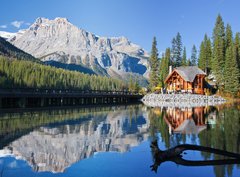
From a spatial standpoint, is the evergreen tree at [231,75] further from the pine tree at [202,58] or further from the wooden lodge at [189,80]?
the pine tree at [202,58]

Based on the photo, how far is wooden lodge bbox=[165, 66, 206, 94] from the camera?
70375mm

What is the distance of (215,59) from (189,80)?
37.7ft

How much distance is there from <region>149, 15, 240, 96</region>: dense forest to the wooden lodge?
18.3ft

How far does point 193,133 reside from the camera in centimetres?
1970

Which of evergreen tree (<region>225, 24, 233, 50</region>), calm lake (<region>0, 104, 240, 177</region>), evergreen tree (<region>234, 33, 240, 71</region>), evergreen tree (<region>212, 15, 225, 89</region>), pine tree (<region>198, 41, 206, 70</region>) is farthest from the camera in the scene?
pine tree (<region>198, 41, 206, 70</region>)

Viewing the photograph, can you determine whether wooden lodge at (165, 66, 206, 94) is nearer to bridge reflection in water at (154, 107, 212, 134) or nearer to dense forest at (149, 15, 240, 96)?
dense forest at (149, 15, 240, 96)

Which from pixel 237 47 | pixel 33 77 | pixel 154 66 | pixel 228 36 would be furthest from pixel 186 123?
pixel 228 36

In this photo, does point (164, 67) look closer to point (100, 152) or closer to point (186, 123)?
point (186, 123)

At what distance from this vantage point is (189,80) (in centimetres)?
6969

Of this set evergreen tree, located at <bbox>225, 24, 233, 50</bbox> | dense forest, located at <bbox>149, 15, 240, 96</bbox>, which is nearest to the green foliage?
dense forest, located at <bbox>149, 15, 240, 96</bbox>

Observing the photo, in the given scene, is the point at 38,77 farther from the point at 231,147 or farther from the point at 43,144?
the point at 231,147

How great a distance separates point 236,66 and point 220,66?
5627 millimetres

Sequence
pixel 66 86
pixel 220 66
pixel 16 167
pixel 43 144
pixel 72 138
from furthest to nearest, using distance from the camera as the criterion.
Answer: pixel 66 86, pixel 220 66, pixel 72 138, pixel 43 144, pixel 16 167

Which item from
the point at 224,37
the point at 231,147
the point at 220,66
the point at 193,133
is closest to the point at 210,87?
the point at 220,66
